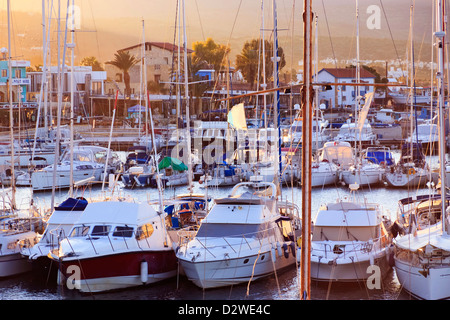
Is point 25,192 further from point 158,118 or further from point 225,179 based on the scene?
point 158,118

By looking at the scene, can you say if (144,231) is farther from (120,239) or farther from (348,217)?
(348,217)

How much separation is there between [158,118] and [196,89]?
570 cm

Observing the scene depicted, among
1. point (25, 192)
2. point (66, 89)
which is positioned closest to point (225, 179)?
point (25, 192)

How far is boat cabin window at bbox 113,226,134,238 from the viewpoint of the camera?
17.9m

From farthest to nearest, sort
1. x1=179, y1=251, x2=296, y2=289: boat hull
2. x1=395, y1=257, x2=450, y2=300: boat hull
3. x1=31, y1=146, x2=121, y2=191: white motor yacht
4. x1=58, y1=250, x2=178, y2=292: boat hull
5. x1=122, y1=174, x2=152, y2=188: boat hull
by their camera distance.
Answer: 1. x1=122, y1=174, x2=152, y2=188: boat hull
2. x1=31, y1=146, x2=121, y2=191: white motor yacht
3. x1=179, y1=251, x2=296, y2=289: boat hull
4. x1=58, y1=250, x2=178, y2=292: boat hull
5. x1=395, y1=257, x2=450, y2=300: boat hull

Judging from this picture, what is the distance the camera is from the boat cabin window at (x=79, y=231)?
18.2 metres

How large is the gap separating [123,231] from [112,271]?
1.07m

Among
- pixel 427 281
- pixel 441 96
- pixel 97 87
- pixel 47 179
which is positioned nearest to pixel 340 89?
pixel 97 87

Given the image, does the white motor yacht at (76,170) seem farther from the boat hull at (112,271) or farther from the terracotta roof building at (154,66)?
the terracotta roof building at (154,66)

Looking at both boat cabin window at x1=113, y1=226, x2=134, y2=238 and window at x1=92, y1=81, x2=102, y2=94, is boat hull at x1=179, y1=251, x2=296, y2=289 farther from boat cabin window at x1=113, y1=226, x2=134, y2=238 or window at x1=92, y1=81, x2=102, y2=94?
window at x1=92, y1=81, x2=102, y2=94

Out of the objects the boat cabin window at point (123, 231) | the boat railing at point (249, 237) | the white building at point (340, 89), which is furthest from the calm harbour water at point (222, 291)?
the white building at point (340, 89)

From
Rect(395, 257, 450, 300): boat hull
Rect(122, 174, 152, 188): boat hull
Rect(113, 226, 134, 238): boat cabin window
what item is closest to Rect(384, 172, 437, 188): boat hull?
Rect(122, 174, 152, 188): boat hull

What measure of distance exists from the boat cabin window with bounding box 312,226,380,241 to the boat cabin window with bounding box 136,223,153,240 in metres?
4.31

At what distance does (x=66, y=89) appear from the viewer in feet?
264
